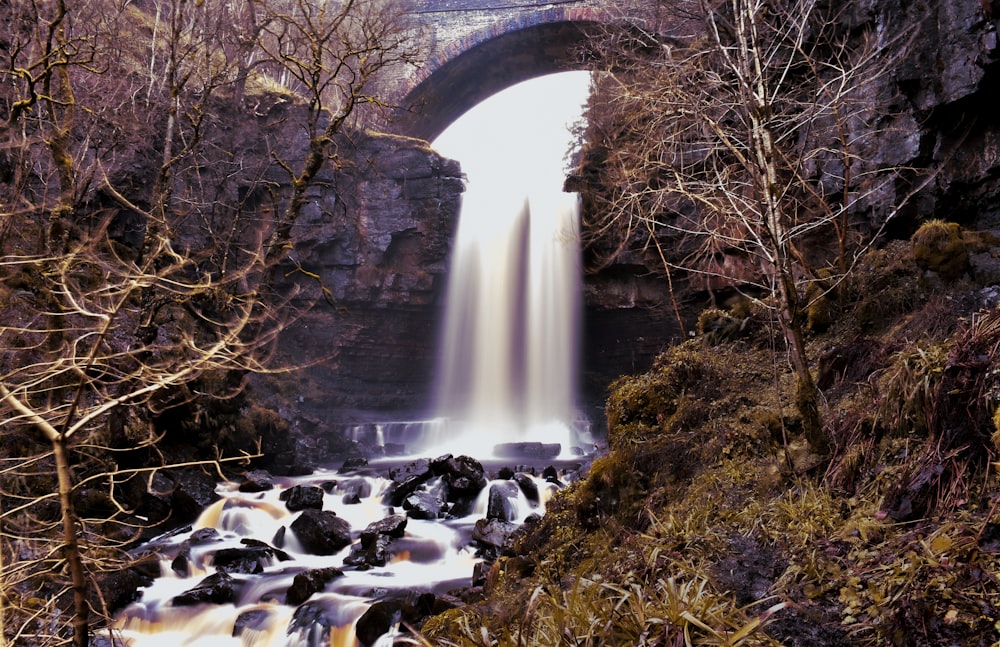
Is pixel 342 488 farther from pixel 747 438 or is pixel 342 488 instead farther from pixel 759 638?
pixel 759 638

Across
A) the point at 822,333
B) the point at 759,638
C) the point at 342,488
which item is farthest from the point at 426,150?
the point at 759,638

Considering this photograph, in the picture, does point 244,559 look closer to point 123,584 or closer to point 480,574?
point 123,584

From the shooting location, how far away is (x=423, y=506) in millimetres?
10570

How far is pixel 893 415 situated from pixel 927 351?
576mm

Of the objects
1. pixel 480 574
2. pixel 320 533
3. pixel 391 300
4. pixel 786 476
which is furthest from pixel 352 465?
pixel 786 476

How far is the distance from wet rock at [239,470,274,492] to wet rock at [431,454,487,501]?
3.41m

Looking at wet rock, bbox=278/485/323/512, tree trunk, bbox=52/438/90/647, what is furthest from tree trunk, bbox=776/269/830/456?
wet rock, bbox=278/485/323/512

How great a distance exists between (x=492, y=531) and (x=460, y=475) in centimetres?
236

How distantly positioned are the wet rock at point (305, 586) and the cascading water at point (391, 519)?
0.02 meters

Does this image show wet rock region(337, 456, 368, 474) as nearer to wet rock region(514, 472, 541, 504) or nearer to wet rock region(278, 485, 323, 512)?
wet rock region(278, 485, 323, 512)

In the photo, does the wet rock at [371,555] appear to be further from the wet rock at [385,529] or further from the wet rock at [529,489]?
the wet rock at [529,489]

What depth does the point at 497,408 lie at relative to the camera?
77.9ft

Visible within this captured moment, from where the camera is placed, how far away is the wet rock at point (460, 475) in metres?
11.1

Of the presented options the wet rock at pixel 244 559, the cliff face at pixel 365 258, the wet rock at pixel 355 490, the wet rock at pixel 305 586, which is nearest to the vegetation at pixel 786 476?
the wet rock at pixel 305 586
